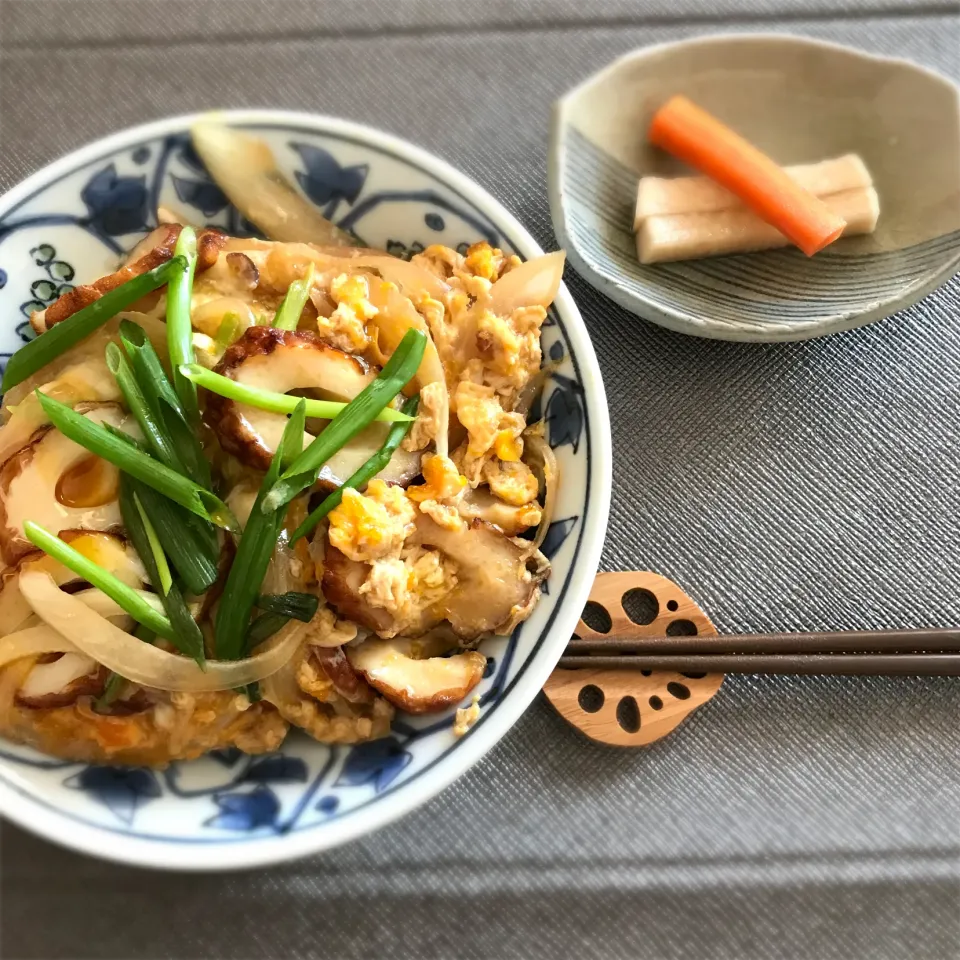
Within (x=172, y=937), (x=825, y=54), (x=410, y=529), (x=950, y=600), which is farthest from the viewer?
(x=825, y=54)

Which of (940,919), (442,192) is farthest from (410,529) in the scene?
(940,919)

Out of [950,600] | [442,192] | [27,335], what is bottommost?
[950,600]

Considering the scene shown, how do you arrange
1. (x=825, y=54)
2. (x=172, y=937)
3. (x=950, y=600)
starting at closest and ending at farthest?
(x=172, y=937) < (x=950, y=600) < (x=825, y=54)

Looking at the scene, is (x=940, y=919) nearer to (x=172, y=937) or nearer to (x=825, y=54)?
(x=172, y=937)

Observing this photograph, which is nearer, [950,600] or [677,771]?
[677,771]

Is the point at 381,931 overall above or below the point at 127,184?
below

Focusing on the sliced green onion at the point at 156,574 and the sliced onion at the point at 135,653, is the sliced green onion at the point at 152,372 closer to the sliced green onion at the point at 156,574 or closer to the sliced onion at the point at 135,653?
the sliced green onion at the point at 156,574

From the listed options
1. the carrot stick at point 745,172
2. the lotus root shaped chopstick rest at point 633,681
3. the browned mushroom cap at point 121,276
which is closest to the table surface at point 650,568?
the lotus root shaped chopstick rest at point 633,681
